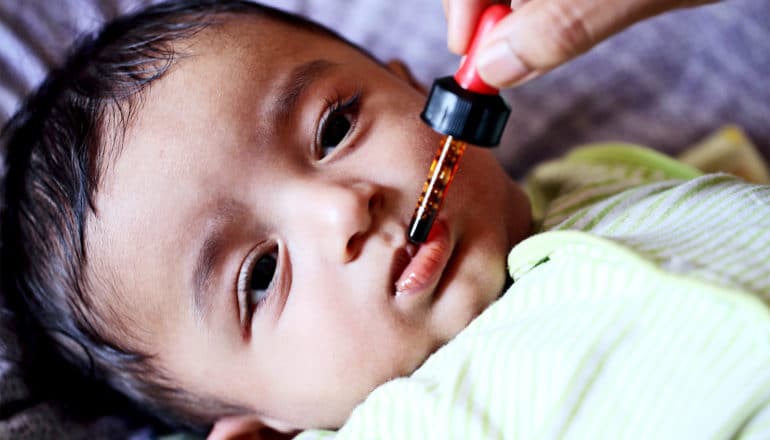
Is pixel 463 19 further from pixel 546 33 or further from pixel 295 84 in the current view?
pixel 295 84

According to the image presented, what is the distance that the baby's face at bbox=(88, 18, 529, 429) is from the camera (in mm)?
845

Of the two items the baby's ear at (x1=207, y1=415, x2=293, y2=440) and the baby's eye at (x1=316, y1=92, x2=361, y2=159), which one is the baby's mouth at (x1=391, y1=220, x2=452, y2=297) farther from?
the baby's ear at (x1=207, y1=415, x2=293, y2=440)

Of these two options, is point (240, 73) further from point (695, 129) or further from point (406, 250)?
point (695, 129)

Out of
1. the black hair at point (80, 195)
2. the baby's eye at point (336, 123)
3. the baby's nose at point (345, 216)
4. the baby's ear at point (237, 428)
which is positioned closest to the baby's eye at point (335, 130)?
the baby's eye at point (336, 123)

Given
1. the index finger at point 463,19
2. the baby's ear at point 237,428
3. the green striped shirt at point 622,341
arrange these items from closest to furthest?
the green striped shirt at point 622,341 → the index finger at point 463,19 → the baby's ear at point 237,428

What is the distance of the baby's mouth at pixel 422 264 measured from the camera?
0.81 m

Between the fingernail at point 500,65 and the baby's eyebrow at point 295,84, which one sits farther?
the baby's eyebrow at point 295,84

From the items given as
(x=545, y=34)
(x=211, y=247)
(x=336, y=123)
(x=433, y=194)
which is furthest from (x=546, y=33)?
(x=211, y=247)

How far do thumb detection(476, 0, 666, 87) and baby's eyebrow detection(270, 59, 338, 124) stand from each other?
1.03 feet

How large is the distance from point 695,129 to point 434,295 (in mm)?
974

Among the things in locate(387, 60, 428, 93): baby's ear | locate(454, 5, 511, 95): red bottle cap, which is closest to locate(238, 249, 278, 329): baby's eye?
locate(454, 5, 511, 95): red bottle cap

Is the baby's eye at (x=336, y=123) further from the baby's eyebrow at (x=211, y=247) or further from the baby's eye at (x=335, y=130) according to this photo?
the baby's eyebrow at (x=211, y=247)

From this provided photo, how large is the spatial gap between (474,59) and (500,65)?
0.16ft

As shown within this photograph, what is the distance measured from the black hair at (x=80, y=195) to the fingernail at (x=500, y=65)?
18.3 inches
